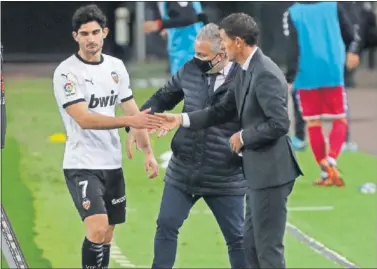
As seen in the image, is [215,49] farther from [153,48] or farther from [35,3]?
[153,48]

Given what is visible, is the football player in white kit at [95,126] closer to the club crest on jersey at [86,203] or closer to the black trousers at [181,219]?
the club crest on jersey at [86,203]

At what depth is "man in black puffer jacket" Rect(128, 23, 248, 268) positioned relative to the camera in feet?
26.1

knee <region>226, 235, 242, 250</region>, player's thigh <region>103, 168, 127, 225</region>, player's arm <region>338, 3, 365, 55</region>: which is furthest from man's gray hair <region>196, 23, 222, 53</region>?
player's arm <region>338, 3, 365, 55</region>

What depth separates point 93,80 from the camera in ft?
26.2

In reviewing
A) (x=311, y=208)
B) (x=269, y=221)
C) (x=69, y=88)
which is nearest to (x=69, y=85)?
(x=69, y=88)

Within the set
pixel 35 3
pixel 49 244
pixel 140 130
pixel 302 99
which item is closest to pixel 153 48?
pixel 35 3

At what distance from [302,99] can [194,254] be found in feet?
11.6

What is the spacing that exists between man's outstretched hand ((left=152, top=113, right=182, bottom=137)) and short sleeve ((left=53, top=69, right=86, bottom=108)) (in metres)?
0.53

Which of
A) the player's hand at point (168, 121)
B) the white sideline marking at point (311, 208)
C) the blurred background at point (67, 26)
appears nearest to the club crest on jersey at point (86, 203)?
the player's hand at point (168, 121)

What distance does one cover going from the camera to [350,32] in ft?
41.7

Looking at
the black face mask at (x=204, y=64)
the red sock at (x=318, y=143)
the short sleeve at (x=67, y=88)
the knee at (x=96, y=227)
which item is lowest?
Answer: the red sock at (x=318, y=143)

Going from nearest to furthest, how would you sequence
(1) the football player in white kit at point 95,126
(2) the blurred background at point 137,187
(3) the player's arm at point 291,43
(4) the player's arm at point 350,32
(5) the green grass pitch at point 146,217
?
(1) the football player in white kit at point 95,126 < (5) the green grass pitch at point 146,217 < (2) the blurred background at point 137,187 < (4) the player's arm at point 350,32 < (3) the player's arm at point 291,43

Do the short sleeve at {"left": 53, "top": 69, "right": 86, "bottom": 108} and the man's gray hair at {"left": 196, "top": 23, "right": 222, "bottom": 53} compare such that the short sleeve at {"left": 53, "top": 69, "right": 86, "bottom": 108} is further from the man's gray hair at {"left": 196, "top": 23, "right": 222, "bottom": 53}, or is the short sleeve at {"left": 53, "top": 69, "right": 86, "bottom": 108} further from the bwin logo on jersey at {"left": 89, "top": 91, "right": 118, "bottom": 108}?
the man's gray hair at {"left": 196, "top": 23, "right": 222, "bottom": 53}

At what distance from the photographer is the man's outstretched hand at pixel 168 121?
775 cm
